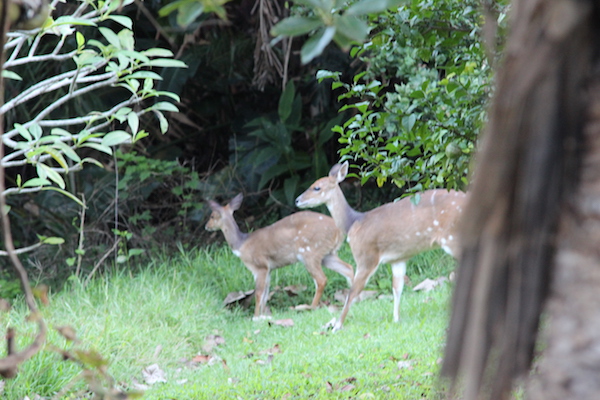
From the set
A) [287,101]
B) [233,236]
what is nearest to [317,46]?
[233,236]

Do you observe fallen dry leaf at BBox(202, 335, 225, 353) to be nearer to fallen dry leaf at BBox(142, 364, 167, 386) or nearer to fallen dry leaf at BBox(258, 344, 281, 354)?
fallen dry leaf at BBox(258, 344, 281, 354)

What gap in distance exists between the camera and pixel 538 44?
93 centimetres

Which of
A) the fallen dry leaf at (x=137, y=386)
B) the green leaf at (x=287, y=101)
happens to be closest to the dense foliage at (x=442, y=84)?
the fallen dry leaf at (x=137, y=386)

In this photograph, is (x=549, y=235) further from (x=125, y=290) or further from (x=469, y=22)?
(x=125, y=290)

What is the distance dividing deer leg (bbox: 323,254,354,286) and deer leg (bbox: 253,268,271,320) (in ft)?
2.30

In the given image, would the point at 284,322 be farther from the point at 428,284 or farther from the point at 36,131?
the point at 36,131

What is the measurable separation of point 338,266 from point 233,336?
6.43 ft

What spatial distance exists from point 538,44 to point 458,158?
7.37 ft

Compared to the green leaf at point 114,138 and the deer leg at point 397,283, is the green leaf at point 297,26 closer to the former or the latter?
the green leaf at point 114,138

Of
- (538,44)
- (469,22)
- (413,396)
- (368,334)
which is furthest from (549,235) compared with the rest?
(368,334)

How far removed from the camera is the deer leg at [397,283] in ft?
21.3

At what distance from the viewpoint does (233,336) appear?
6.67 metres

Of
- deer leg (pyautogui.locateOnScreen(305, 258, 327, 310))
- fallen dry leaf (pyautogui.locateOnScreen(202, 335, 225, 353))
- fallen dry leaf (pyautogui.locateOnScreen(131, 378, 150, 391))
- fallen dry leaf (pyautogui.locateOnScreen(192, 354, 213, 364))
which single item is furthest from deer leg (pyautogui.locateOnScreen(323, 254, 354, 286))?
fallen dry leaf (pyautogui.locateOnScreen(131, 378, 150, 391))

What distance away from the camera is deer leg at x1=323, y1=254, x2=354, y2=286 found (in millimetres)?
8210
